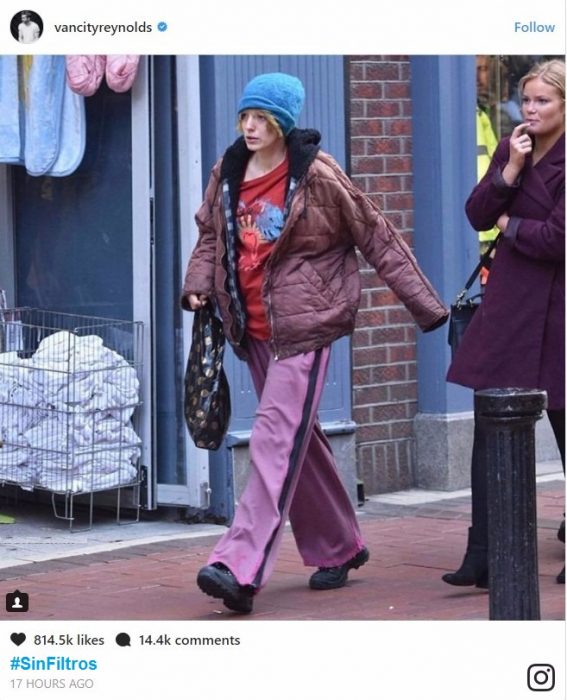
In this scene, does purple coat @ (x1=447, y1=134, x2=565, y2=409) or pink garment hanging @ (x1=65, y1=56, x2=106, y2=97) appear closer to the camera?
purple coat @ (x1=447, y1=134, x2=565, y2=409)

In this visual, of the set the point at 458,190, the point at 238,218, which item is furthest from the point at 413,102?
the point at 238,218

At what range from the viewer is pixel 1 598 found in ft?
18.6

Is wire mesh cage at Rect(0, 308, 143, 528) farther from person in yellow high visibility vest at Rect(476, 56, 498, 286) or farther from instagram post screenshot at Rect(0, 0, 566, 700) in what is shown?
person in yellow high visibility vest at Rect(476, 56, 498, 286)

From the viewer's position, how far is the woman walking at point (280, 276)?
5.33 m

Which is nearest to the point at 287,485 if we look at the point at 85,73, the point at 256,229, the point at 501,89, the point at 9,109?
the point at 256,229

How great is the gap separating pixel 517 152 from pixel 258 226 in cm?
89

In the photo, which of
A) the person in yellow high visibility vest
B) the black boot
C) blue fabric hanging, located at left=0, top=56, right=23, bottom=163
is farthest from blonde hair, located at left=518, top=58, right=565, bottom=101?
the person in yellow high visibility vest

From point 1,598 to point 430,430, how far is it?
2.85m

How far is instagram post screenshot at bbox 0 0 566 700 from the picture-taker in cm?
457

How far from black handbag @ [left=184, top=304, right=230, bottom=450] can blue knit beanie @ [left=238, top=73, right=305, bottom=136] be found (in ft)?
2.31

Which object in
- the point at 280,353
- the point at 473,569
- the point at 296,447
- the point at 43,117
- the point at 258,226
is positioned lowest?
the point at 473,569

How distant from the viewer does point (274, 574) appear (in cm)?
614
